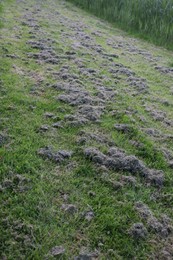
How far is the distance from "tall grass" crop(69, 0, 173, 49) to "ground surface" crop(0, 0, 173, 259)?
3602 mm

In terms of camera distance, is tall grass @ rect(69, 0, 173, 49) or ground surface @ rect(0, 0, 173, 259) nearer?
ground surface @ rect(0, 0, 173, 259)

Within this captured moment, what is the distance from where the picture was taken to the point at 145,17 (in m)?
11.7

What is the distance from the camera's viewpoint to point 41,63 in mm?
6809

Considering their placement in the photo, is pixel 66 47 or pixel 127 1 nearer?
pixel 66 47

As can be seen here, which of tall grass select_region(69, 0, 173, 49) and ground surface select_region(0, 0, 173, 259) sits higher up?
tall grass select_region(69, 0, 173, 49)

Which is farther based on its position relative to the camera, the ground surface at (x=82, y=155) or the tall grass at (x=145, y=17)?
the tall grass at (x=145, y=17)

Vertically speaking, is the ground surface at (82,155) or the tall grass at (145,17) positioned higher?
the tall grass at (145,17)

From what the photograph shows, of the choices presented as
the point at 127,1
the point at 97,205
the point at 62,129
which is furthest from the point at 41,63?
the point at 127,1

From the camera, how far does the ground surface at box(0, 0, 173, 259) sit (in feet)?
10.1

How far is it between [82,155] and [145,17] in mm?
8858

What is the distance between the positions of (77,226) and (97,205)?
0.37m

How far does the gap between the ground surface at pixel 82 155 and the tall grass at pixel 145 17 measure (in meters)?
3.60

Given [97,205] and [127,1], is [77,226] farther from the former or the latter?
[127,1]

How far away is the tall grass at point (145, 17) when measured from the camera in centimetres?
1091
